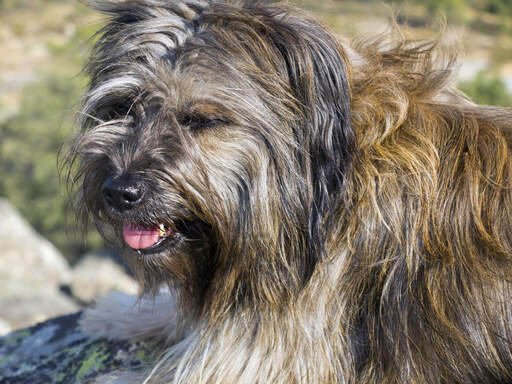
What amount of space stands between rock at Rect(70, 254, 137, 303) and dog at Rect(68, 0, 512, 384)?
12769 millimetres

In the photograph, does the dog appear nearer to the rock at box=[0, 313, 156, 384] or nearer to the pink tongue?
the pink tongue

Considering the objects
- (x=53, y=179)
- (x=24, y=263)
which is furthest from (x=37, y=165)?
(x=24, y=263)

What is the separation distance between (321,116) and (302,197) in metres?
0.38

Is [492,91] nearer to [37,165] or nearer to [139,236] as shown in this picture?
[37,165]

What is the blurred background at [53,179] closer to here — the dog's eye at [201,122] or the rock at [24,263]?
the rock at [24,263]

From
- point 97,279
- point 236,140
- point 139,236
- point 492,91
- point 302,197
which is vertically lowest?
point 97,279

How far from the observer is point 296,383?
2992 mm

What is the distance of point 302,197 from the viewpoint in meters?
2.83

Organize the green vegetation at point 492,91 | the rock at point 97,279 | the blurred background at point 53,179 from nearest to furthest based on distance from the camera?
the blurred background at point 53,179 → the rock at point 97,279 → the green vegetation at point 492,91

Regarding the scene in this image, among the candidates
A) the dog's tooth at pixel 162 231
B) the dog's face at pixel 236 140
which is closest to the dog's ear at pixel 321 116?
the dog's face at pixel 236 140

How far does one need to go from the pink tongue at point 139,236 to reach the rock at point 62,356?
3.15 feet

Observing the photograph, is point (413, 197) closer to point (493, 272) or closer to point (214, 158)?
point (493, 272)

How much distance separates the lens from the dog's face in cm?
280

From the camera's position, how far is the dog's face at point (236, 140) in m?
2.80
